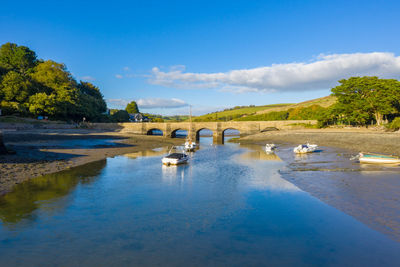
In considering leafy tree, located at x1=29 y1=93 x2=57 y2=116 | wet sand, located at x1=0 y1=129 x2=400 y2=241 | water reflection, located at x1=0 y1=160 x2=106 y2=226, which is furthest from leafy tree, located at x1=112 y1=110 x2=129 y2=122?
water reflection, located at x1=0 y1=160 x2=106 y2=226

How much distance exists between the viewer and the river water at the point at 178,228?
35.7 ft

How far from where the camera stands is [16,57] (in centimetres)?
10738

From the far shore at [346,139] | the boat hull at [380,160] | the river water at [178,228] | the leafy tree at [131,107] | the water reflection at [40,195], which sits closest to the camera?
the river water at [178,228]

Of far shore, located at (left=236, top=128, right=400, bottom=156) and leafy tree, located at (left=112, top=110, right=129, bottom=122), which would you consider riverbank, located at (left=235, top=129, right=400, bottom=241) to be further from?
leafy tree, located at (left=112, top=110, right=129, bottom=122)

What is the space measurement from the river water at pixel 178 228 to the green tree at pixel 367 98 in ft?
185

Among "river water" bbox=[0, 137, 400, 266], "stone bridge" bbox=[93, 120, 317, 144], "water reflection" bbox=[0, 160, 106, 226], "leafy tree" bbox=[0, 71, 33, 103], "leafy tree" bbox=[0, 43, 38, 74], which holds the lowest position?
"river water" bbox=[0, 137, 400, 266]

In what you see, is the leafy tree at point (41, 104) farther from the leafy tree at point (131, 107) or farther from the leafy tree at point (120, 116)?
the leafy tree at point (131, 107)

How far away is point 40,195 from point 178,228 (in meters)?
12.1

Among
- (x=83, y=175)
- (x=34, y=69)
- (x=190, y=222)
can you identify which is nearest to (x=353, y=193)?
(x=190, y=222)

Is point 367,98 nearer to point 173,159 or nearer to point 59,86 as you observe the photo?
point 173,159

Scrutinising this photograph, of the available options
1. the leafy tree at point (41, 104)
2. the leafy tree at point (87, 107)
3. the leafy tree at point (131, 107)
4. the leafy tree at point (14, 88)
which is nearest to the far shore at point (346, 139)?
the leafy tree at point (87, 107)

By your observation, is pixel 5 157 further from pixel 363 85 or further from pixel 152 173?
pixel 363 85

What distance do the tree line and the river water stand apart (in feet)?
228

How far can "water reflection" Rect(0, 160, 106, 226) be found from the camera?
15633mm
